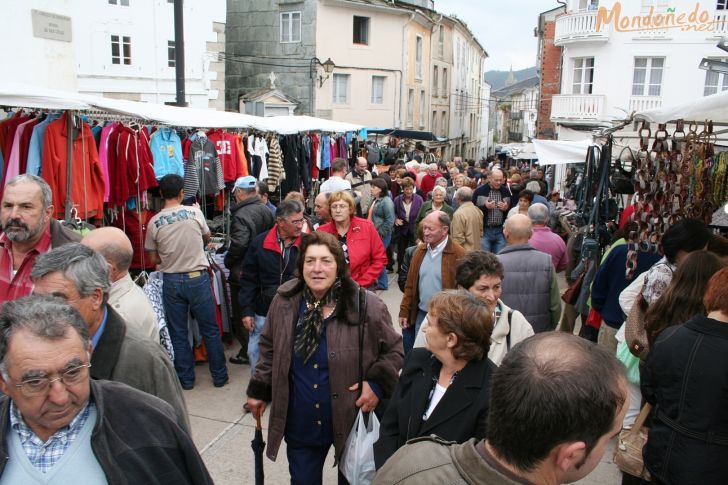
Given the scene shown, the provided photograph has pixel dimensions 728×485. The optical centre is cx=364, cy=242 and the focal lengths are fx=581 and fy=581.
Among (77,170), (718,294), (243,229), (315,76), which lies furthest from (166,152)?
(315,76)

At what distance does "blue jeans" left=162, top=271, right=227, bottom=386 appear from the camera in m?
5.58

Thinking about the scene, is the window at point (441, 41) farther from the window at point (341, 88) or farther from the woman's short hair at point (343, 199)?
the woman's short hair at point (343, 199)

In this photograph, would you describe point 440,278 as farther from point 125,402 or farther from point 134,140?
point 134,140

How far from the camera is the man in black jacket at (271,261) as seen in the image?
4917mm

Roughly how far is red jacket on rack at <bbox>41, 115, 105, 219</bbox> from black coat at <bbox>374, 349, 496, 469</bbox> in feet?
14.4

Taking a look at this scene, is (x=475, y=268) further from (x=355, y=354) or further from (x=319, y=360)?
(x=319, y=360)

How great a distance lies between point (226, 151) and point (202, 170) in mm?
991

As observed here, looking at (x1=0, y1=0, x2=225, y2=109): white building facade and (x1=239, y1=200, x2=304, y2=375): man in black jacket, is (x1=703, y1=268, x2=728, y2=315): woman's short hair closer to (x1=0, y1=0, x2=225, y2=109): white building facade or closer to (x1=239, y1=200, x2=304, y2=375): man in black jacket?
(x1=239, y1=200, x2=304, y2=375): man in black jacket

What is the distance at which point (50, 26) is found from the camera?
10.1 metres

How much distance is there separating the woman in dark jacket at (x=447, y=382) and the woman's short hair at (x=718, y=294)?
1.07 m

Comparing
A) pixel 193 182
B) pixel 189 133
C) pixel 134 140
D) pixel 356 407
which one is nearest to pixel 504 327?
pixel 356 407

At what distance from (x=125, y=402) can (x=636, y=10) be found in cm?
2648

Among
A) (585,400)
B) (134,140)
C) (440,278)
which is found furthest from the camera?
(134,140)

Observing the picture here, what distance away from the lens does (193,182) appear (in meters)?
7.86
